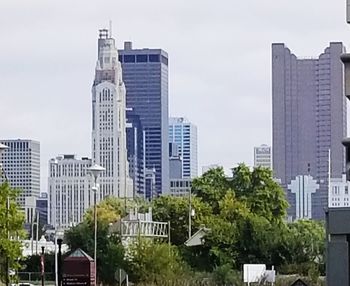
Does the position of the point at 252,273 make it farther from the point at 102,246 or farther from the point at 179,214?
the point at 179,214

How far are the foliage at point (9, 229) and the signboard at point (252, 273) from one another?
35.1 ft

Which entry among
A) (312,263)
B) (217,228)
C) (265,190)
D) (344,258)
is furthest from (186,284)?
(265,190)

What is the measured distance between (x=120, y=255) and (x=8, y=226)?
2135 cm

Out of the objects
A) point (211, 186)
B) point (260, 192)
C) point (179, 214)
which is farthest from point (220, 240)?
point (179, 214)

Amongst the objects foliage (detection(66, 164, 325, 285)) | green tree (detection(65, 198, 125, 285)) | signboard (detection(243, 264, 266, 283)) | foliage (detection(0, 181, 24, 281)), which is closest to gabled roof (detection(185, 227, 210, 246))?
foliage (detection(66, 164, 325, 285))

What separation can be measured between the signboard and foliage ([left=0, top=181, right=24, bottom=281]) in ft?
35.1

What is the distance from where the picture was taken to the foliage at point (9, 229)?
170 ft

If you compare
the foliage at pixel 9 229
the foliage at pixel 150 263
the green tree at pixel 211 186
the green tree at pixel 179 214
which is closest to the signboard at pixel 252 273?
the foliage at pixel 150 263

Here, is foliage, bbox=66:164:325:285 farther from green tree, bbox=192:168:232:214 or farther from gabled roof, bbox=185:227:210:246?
gabled roof, bbox=185:227:210:246

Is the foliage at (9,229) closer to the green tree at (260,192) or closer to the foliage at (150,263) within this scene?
the foliage at (150,263)

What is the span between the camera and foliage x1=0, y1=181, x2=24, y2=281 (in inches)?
2036

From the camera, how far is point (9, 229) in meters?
52.2

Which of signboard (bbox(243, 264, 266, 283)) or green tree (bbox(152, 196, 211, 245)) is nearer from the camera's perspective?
signboard (bbox(243, 264, 266, 283))

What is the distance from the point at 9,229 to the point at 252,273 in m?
15.9
